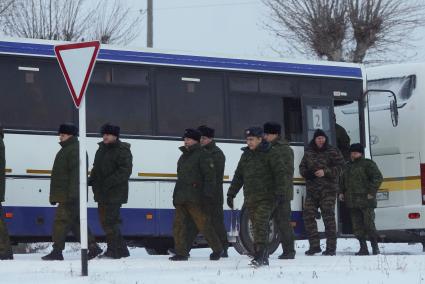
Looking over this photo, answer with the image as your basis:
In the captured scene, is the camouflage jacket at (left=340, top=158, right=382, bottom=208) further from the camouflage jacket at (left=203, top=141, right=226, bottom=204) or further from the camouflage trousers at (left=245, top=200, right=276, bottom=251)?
the camouflage trousers at (left=245, top=200, right=276, bottom=251)

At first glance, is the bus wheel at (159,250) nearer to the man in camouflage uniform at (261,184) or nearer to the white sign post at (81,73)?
the man in camouflage uniform at (261,184)

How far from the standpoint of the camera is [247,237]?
17906 millimetres

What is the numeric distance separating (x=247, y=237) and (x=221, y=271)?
406 cm

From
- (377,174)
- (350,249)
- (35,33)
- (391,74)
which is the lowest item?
(350,249)

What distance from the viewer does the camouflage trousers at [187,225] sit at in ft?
51.8

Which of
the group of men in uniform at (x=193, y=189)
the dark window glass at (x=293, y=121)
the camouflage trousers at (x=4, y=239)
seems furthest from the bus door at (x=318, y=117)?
the camouflage trousers at (x=4, y=239)

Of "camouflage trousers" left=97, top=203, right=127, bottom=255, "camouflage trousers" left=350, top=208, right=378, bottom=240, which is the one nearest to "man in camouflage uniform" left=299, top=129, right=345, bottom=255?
"camouflage trousers" left=350, top=208, right=378, bottom=240

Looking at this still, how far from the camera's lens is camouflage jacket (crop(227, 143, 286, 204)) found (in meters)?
14.6

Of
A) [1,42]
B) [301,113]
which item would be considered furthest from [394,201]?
[1,42]

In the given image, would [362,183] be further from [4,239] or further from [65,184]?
[4,239]

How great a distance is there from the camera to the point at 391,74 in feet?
70.8

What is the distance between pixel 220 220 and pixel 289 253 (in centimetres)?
104

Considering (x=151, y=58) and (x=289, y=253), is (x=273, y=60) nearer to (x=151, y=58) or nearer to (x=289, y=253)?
(x=151, y=58)

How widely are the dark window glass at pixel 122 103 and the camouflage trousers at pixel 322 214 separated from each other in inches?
103
